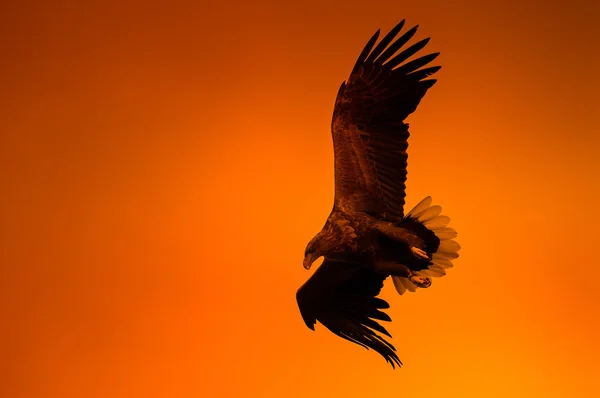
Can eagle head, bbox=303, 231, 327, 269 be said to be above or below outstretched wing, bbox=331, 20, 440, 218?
below

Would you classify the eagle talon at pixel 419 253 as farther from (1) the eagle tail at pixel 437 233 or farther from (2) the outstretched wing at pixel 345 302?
(2) the outstretched wing at pixel 345 302

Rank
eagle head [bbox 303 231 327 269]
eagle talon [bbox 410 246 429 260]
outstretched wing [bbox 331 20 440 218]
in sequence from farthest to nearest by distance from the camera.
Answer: outstretched wing [bbox 331 20 440 218] → eagle head [bbox 303 231 327 269] → eagle talon [bbox 410 246 429 260]

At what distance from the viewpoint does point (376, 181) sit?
3.22 m

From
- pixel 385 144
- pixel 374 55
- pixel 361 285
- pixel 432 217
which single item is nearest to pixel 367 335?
pixel 361 285

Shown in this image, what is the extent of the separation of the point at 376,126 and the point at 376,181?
0.72 ft

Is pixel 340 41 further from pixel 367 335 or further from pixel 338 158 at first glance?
pixel 367 335

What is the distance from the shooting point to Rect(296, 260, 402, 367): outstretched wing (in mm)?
3295

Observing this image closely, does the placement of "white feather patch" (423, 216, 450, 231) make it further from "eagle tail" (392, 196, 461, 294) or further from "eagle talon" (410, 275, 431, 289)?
"eagle talon" (410, 275, 431, 289)

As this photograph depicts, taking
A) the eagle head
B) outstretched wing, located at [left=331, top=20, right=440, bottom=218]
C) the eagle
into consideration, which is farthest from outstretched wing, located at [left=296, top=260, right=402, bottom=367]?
outstretched wing, located at [left=331, top=20, right=440, bottom=218]

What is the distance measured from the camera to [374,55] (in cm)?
322

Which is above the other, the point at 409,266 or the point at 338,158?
the point at 338,158

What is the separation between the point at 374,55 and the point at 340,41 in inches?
44.0

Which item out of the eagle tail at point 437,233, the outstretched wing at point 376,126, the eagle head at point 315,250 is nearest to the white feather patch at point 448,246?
the eagle tail at point 437,233

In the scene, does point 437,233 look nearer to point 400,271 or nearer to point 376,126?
point 400,271
